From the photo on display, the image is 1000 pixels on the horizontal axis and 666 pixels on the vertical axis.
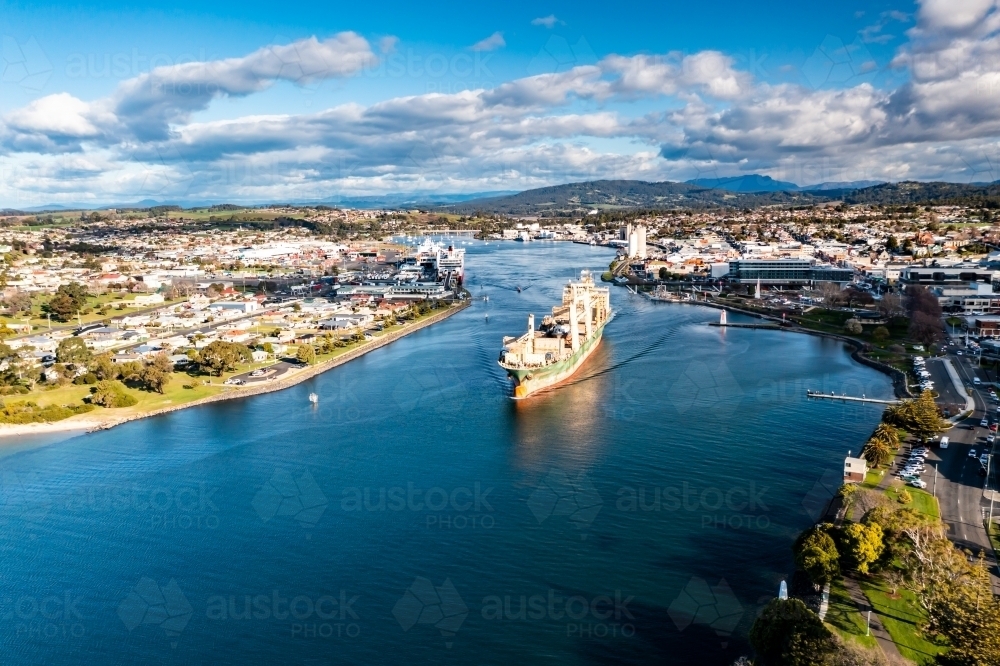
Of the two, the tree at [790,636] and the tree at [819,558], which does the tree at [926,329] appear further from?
the tree at [790,636]

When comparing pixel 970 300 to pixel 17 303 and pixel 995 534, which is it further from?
pixel 17 303

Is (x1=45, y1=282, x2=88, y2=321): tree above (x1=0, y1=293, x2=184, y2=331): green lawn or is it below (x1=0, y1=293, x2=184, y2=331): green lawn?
above

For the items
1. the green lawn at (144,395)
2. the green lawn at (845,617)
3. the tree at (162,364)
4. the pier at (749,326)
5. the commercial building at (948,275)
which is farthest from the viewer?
the commercial building at (948,275)

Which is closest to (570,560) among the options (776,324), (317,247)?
(776,324)

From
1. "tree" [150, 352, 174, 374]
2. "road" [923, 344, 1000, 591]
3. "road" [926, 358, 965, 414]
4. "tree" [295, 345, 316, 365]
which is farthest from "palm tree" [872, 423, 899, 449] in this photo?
"tree" [150, 352, 174, 374]

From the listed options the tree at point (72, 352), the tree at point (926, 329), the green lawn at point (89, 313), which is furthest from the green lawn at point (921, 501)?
the green lawn at point (89, 313)

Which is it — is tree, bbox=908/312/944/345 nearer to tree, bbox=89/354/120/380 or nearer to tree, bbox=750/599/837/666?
tree, bbox=750/599/837/666
